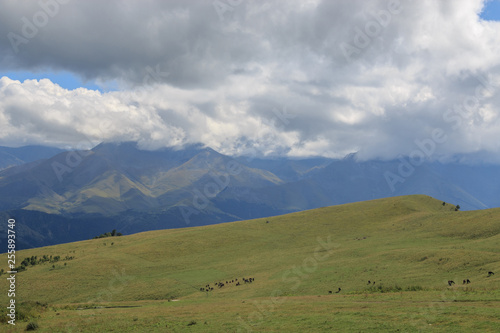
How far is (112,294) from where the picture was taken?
77.8 metres

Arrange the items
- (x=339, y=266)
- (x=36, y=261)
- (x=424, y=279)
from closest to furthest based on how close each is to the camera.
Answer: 1. (x=424, y=279)
2. (x=339, y=266)
3. (x=36, y=261)

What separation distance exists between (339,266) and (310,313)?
40.6 m

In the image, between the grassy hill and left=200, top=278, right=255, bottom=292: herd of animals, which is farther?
left=200, top=278, right=255, bottom=292: herd of animals

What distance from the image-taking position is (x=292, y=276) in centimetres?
7369

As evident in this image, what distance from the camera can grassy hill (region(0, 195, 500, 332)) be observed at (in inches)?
1416

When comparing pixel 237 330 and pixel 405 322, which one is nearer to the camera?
pixel 405 322

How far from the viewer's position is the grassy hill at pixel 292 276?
35969 mm

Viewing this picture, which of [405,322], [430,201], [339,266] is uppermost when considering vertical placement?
[430,201]

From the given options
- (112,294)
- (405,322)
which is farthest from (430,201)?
(405,322)

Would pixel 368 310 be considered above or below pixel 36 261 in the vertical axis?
below

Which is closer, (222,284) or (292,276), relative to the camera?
(292,276)

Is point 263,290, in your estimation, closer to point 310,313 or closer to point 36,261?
point 310,313

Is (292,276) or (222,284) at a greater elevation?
(292,276)

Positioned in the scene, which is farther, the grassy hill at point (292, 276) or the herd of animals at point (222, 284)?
the herd of animals at point (222, 284)
